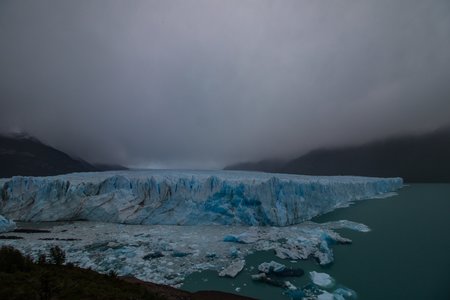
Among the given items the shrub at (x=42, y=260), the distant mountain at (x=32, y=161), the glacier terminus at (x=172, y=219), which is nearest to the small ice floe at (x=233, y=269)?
the glacier terminus at (x=172, y=219)

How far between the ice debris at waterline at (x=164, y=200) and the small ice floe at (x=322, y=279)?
7.52 m

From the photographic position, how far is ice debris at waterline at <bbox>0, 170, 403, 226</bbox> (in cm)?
1853

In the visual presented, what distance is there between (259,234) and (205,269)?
5.63 meters

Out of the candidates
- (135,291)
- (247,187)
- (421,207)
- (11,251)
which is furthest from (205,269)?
(421,207)

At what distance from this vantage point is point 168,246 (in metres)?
13.1

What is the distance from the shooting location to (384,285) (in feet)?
31.1

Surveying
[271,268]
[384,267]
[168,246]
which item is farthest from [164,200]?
[384,267]

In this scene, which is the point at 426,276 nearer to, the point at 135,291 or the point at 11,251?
the point at 135,291

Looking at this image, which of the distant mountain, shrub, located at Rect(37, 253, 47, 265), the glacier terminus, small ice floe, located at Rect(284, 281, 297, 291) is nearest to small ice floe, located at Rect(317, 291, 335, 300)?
small ice floe, located at Rect(284, 281, 297, 291)

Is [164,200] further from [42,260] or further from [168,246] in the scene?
[42,260]

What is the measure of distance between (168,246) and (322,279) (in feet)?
25.2

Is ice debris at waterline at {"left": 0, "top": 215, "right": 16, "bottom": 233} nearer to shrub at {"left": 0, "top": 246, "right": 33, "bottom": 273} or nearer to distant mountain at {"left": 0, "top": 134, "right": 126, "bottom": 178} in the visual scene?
shrub at {"left": 0, "top": 246, "right": 33, "bottom": 273}

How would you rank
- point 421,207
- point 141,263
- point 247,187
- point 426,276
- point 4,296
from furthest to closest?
point 421,207 < point 247,187 < point 141,263 < point 426,276 < point 4,296

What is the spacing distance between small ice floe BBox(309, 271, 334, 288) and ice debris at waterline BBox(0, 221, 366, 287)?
997mm
